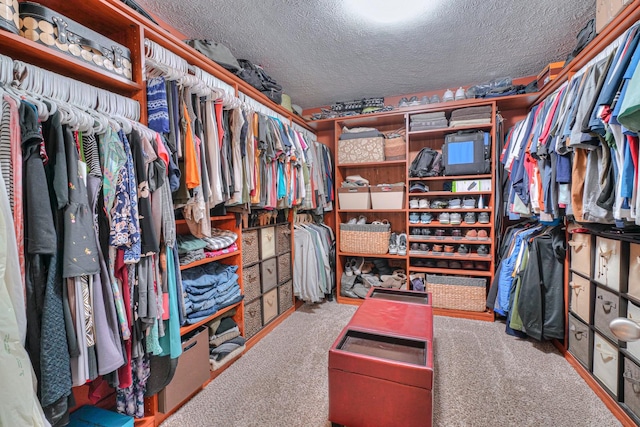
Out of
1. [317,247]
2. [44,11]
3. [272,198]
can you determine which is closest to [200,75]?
[44,11]

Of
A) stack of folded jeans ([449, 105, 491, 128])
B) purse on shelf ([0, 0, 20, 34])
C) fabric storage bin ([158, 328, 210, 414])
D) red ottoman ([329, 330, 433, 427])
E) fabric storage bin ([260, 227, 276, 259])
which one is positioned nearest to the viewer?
purse on shelf ([0, 0, 20, 34])

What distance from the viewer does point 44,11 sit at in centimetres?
106

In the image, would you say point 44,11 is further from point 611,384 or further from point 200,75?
point 611,384

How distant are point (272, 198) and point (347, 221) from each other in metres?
1.58

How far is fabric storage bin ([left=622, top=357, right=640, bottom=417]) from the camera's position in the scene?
1.37 meters

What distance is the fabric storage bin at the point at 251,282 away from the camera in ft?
7.29

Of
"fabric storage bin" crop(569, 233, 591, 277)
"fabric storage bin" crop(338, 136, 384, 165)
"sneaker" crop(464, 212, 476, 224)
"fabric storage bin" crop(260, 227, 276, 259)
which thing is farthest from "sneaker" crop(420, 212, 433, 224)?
"fabric storage bin" crop(260, 227, 276, 259)

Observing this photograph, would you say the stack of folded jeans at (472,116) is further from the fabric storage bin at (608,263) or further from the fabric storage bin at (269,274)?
the fabric storage bin at (269,274)

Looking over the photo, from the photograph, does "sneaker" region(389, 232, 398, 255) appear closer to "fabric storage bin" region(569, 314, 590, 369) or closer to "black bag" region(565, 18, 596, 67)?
"fabric storage bin" region(569, 314, 590, 369)

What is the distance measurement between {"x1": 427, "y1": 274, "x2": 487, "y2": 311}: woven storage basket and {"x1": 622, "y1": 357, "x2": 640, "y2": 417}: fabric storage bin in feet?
4.29

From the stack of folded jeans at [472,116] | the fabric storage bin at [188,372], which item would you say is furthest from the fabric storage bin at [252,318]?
the stack of folded jeans at [472,116]

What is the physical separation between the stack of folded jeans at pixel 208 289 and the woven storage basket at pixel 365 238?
149 cm

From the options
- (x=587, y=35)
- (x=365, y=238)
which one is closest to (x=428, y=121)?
(x=587, y=35)

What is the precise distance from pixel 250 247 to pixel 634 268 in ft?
7.45
